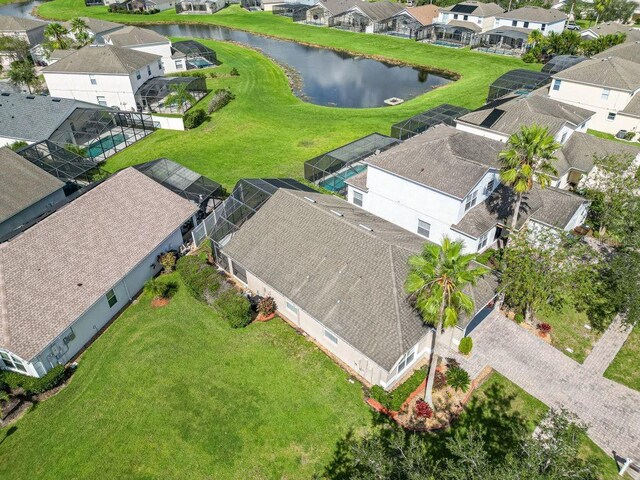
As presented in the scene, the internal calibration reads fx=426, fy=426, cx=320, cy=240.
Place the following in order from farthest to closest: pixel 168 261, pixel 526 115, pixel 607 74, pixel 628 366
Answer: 1. pixel 607 74
2. pixel 526 115
3. pixel 168 261
4. pixel 628 366

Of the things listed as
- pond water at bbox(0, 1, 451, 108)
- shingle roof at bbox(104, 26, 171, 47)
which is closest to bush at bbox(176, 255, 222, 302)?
pond water at bbox(0, 1, 451, 108)

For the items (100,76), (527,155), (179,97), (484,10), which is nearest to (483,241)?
(527,155)

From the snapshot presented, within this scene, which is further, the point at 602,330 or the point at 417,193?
the point at 417,193

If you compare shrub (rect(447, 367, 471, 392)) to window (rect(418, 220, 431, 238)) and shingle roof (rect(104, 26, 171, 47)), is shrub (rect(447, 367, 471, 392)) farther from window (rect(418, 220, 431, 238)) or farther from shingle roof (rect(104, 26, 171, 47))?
shingle roof (rect(104, 26, 171, 47))

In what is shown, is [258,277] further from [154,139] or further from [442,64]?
[442,64]

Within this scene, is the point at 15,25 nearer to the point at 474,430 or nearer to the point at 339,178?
the point at 339,178

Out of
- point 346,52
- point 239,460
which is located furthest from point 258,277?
point 346,52

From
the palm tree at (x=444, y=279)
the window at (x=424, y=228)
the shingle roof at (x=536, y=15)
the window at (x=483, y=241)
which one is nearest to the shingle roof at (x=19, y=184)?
the window at (x=424, y=228)
